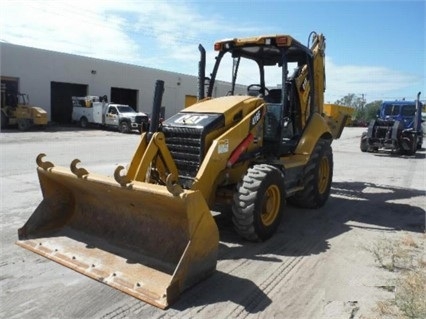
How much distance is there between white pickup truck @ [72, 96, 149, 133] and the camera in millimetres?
26516

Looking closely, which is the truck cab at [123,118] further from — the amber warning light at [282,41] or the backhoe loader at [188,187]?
the amber warning light at [282,41]

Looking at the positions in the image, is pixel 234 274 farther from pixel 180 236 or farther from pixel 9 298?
pixel 9 298

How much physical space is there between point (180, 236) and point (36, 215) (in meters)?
2.01

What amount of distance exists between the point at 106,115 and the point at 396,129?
17.6 m

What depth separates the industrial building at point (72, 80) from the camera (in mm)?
28141

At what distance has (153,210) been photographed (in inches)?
183

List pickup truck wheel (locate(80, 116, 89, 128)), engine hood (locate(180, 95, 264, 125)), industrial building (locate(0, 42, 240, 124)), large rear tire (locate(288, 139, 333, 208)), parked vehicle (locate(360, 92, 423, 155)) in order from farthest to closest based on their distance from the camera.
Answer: pickup truck wheel (locate(80, 116, 89, 128)) → industrial building (locate(0, 42, 240, 124)) → parked vehicle (locate(360, 92, 423, 155)) → large rear tire (locate(288, 139, 333, 208)) → engine hood (locate(180, 95, 264, 125))

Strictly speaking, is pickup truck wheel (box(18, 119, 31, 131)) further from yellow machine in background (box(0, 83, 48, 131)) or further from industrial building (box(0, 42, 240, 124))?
industrial building (box(0, 42, 240, 124))

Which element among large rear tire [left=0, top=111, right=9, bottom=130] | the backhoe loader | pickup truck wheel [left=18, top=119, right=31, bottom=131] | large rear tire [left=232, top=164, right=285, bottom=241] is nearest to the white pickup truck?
pickup truck wheel [left=18, top=119, right=31, bottom=131]

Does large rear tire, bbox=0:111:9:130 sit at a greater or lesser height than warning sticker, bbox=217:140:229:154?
lesser

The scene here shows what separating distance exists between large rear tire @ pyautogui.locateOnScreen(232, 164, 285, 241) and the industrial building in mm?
24008

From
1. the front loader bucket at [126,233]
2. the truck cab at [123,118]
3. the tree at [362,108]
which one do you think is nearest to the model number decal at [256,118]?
the front loader bucket at [126,233]

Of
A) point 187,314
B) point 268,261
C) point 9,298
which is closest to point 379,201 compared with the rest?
point 268,261

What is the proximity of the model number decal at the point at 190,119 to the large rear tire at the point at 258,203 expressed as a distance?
951mm
